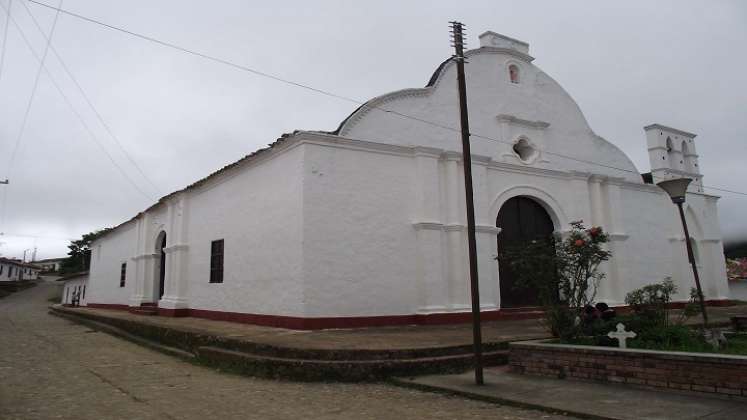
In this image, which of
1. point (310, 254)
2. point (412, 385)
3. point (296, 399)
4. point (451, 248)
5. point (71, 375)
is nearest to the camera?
point (296, 399)

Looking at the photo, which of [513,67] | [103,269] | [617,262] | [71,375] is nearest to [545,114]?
[513,67]

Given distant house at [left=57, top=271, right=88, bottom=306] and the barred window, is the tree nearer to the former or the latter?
distant house at [left=57, top=271, right=88, bottom=306]

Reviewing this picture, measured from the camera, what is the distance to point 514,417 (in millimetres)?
5000

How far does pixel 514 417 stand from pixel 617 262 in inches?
435

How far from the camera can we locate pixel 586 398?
546 cm

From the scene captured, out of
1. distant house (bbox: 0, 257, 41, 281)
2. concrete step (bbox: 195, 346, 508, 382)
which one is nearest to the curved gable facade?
concrete step (bbox: 195, 346, 508, 382)

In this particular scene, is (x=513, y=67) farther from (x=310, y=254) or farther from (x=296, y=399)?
(x=296, y=399)

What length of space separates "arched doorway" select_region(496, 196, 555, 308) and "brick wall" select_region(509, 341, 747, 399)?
5893mm

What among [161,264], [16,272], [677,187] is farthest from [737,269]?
[16,272]

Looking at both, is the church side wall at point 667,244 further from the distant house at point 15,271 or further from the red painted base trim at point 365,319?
the distant house at point 15,271

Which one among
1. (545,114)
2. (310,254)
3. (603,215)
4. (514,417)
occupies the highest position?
(545,114)

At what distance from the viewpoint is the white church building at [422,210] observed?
34.8 feet

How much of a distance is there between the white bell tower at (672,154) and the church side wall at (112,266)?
18.9 metres

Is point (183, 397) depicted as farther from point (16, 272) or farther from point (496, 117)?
point (16, 272)
